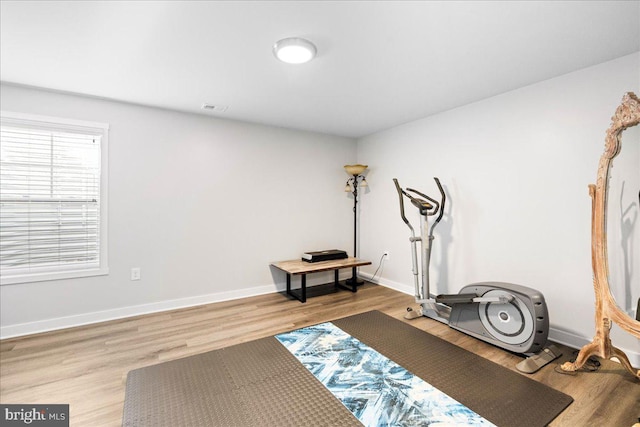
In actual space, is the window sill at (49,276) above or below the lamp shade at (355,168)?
below

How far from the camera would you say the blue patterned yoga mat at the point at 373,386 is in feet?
5.12

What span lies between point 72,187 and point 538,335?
4.26 metres

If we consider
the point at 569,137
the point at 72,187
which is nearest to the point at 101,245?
the point at 72,187

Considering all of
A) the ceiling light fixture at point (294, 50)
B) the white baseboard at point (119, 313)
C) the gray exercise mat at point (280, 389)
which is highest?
the ceiling light fixture at point (294, 50)

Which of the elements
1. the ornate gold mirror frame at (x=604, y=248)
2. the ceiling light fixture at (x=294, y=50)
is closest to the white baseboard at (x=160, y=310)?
the ornate gold mirror frame at (x=604, y=248)

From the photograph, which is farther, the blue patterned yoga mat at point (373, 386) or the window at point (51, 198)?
the window at point (51, 198)

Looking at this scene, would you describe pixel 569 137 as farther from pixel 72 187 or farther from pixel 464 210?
pixel 72 187

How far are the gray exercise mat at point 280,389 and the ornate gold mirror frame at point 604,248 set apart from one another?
447 mm

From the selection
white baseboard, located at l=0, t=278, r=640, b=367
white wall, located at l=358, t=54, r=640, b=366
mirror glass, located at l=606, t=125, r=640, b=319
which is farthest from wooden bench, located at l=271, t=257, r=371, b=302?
mirror glass, located at l=606, t=125, r=640, b=319

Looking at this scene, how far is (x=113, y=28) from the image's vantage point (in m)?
1.77

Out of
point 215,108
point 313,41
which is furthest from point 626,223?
point 215,108

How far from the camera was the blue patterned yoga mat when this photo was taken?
5.12 feet

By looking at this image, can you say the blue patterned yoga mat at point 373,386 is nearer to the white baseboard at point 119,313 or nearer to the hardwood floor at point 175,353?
the hardwood floor at point 175,353

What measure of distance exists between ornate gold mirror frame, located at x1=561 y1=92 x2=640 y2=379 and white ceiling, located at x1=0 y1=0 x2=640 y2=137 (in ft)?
1.78
